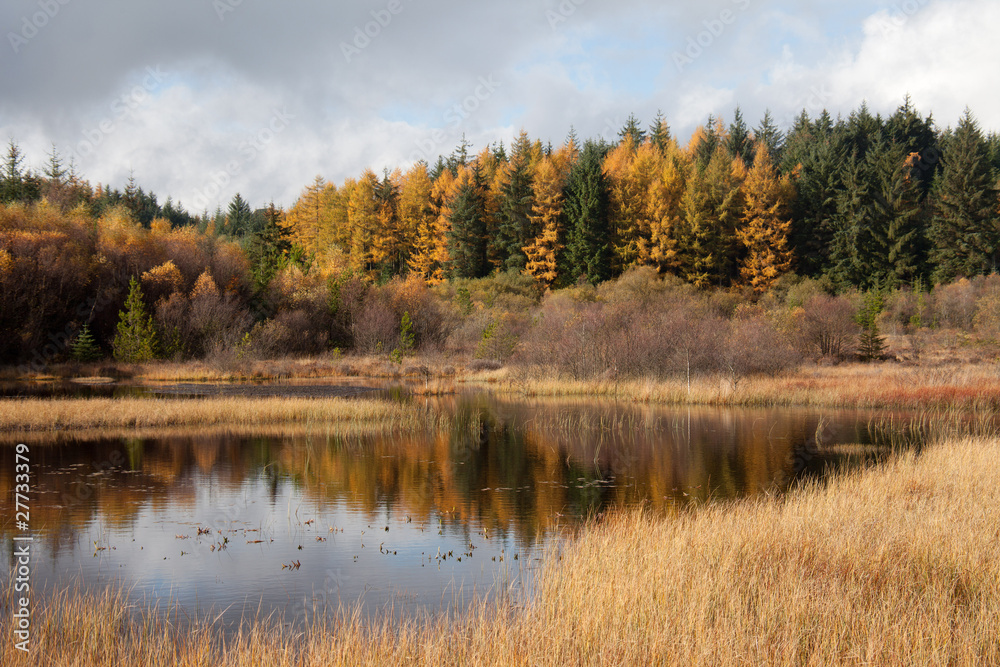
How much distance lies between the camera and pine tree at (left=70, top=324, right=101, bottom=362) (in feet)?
144

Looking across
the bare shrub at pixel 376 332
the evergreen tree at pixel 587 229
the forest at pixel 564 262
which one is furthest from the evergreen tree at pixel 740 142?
the bare shrub at pixel 376 332

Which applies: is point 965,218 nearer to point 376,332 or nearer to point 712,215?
point 712,215

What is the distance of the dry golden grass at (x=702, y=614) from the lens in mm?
6957

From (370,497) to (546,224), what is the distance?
49.1 meters

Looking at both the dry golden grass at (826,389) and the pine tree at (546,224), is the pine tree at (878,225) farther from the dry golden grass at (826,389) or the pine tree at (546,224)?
the dry golden grass at (826,389)

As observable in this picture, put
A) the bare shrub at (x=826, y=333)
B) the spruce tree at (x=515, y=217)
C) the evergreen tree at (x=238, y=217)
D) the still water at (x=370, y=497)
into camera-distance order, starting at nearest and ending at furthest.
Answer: the still water at (x=370, y=497), the bare shrub at (x=826, y=333), the spruce tree at (x=515, y=217), the evergreen tree at (x=238, y=217)

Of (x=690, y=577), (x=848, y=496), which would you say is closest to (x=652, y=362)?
(x=848, y=496)

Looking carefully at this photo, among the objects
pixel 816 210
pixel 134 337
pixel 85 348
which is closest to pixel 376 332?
pixel 134 337

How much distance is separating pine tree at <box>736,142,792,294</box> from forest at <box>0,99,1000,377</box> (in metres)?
0.19

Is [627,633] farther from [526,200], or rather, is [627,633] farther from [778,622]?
[526,200]

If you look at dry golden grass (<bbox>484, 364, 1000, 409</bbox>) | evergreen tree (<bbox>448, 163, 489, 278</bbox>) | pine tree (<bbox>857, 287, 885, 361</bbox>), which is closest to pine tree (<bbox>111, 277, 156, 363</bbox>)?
dry golden grass (<bbox>484, 364, 1000, 409</bbox>)

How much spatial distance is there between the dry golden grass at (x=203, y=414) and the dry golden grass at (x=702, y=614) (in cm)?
1570

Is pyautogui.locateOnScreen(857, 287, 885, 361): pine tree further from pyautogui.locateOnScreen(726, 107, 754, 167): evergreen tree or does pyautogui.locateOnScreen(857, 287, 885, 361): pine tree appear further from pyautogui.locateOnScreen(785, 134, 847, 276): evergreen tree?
pyautogui.locateOnScreen(726, 107, 754, 167): evergreen tree

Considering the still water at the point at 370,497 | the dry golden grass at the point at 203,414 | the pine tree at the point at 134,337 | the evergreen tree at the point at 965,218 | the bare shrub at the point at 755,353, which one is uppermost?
the evergreen tree at the point at 965,218
